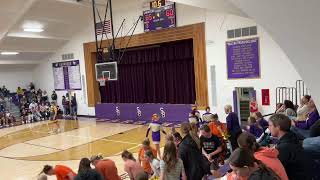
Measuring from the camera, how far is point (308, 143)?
3.49 m

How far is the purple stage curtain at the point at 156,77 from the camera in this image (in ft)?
52.3

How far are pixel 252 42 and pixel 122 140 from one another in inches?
245

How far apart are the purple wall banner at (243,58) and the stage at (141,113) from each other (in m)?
2.47

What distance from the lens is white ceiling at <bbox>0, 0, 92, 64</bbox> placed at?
1473cm

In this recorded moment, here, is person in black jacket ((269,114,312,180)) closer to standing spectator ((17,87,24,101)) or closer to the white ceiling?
the white ceiling

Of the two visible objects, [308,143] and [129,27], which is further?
[129,27]

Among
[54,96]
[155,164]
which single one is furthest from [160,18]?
[155,164]

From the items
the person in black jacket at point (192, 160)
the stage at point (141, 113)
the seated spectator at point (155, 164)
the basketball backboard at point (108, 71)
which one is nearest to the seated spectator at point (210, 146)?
the seated spectator at point (155, 164)

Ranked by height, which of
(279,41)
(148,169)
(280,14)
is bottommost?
(148,169)

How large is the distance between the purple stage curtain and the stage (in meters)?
1.64

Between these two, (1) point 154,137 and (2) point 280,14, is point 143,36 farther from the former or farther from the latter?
(2) point 280,14

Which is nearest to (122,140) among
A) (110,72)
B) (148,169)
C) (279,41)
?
(110,72)

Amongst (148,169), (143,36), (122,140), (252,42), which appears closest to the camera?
(148,169)

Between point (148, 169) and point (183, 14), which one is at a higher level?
point (183, 14)
